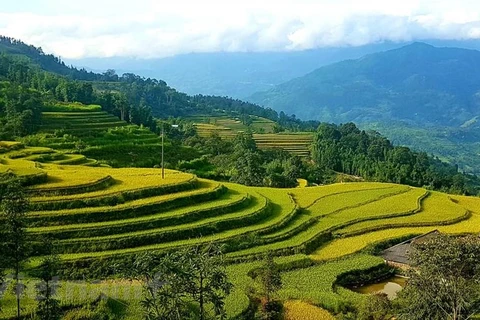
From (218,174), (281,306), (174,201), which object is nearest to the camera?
(281,306)

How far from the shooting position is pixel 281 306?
2034 centimetres

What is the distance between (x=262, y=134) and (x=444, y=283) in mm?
78077

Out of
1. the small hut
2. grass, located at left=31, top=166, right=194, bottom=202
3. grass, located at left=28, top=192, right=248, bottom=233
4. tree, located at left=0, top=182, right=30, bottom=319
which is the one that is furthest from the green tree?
grass, located at left=31, top=166, right=194, bottom=202

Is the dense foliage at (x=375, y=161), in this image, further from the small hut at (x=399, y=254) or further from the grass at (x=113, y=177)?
the grass at (x=113, y=177)

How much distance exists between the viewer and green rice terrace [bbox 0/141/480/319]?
2225cm

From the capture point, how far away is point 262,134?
312 ft

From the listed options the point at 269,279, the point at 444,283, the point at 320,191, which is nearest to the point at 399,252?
the point at 444,283

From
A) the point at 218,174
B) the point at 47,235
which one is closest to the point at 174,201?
the point at 47,235

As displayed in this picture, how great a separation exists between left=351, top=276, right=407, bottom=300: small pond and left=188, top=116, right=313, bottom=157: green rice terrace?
50.9 meters

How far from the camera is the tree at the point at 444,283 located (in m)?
17.6

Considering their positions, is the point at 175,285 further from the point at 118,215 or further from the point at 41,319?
the point at 118,215

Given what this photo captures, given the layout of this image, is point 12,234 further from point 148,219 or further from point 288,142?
point 288,142

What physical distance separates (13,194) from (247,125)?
93.0 metres

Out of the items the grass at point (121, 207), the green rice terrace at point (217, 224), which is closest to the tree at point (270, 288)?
the green rice terrace at point (217, 224)
